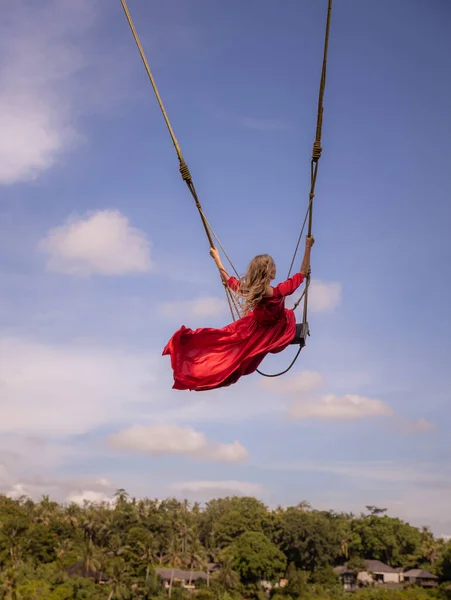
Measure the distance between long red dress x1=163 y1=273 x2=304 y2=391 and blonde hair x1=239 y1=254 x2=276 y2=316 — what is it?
229 millimetres

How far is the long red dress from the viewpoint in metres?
5.54

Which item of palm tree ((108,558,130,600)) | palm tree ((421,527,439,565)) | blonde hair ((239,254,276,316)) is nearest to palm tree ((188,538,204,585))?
palm tree ((108,558,130,600))

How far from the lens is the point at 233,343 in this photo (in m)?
5.61

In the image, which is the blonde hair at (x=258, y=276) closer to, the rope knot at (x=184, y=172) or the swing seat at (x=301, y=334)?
the swing seat at (x=301, y=334)

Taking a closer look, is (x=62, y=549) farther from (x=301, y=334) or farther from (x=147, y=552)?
(x=301, y=334)

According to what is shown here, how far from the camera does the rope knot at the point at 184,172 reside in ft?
19.4

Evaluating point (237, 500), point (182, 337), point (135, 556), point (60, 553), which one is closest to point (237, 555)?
point (135, 556)

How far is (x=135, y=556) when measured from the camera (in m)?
44.9

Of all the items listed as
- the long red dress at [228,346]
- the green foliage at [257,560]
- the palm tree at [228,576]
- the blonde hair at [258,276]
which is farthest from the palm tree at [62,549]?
the blonde hair at [258,276]

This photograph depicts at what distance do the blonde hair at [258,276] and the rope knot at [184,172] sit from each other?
1.08 metres

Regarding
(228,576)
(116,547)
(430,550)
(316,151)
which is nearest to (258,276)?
(316,151)

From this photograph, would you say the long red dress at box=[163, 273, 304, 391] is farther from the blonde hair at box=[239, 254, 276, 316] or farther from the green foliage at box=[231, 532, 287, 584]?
the green foliage at box=[231, 532, 287, 584]

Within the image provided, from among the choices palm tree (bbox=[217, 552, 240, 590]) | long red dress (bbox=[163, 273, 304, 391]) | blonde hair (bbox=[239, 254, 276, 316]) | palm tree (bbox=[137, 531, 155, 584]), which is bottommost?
long red dress (bbox=[163, 273, 304, 391])

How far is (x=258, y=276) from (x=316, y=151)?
1.08 metres
